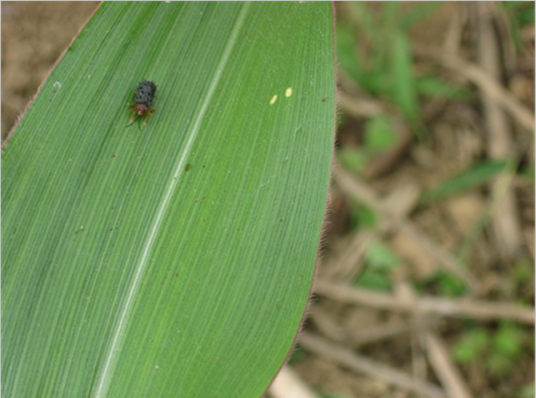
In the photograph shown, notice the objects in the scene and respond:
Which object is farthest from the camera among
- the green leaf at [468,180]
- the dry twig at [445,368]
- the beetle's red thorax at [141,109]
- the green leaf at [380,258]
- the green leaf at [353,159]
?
the green leaf at [353,159]

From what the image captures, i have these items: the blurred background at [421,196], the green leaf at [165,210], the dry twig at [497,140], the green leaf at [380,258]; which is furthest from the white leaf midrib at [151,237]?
the dry twig at [497,140]

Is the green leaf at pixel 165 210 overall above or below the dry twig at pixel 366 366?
above

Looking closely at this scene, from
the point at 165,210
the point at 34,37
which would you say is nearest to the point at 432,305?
the point at 165,210

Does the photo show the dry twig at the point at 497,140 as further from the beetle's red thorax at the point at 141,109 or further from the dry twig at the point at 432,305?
the beetle's red thorax at the point at 141,109

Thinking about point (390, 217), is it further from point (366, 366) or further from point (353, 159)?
point (366, 366)

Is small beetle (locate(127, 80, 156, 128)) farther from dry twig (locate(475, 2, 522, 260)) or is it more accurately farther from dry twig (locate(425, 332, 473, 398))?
dry twig (locate(475, 2, 522, 260))

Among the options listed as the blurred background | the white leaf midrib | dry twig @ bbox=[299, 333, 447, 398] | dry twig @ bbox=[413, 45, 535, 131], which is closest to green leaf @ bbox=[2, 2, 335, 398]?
the white leaf midrib

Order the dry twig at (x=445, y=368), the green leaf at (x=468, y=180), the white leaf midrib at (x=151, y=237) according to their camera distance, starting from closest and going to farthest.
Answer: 1. the white leaf midrib at (x=151, y=237)
2. the dry twig at (x=445, y=368)
3. the green leaf at (x=468, y=180)

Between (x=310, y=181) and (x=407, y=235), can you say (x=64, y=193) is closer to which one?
(x=310, y=181)
